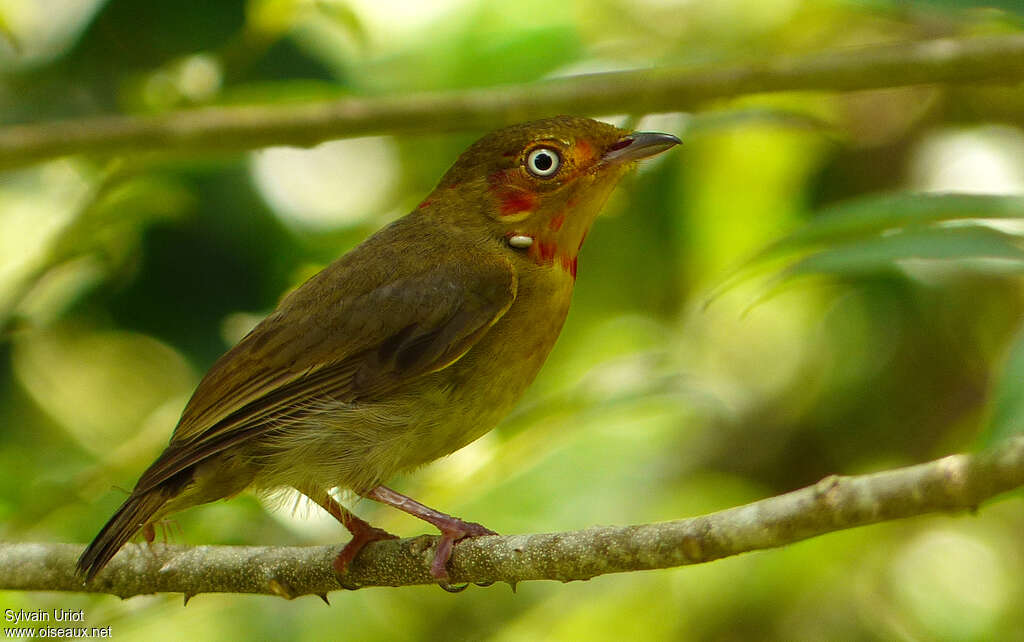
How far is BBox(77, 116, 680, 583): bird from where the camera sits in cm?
396

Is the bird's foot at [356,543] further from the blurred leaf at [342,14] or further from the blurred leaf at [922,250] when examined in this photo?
the blurred leaf at [342,14]

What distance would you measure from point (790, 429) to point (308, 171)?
273cm

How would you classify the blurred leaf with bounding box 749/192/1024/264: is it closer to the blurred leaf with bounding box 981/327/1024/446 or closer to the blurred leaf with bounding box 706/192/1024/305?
the blurred leaf with bounding box 706/192/1024/305

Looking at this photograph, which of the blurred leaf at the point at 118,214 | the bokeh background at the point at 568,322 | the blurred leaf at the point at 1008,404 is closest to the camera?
the blurred leaf at the point at 1008,404

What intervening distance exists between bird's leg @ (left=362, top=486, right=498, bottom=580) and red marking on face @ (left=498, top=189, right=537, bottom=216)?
44.0 inches

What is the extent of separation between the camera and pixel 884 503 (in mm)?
2197

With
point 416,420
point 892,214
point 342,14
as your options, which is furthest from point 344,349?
point 892,214

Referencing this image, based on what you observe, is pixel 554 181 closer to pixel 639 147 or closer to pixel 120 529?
pixel 639 147

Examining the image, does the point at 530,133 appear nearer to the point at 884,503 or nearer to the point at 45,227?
the point at 884,503

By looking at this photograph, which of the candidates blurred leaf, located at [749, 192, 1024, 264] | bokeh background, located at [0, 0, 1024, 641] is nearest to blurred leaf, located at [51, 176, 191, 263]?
bokeh background, located at [0, 0, 1024, 641]

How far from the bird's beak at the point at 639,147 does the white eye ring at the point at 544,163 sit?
17 cm

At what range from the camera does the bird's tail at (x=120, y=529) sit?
Answer: 348cm

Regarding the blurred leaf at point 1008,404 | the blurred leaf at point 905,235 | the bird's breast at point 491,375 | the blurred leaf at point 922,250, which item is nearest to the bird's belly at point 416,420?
the bird's breast at point 491,375

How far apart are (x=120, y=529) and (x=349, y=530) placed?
0.77 meters
